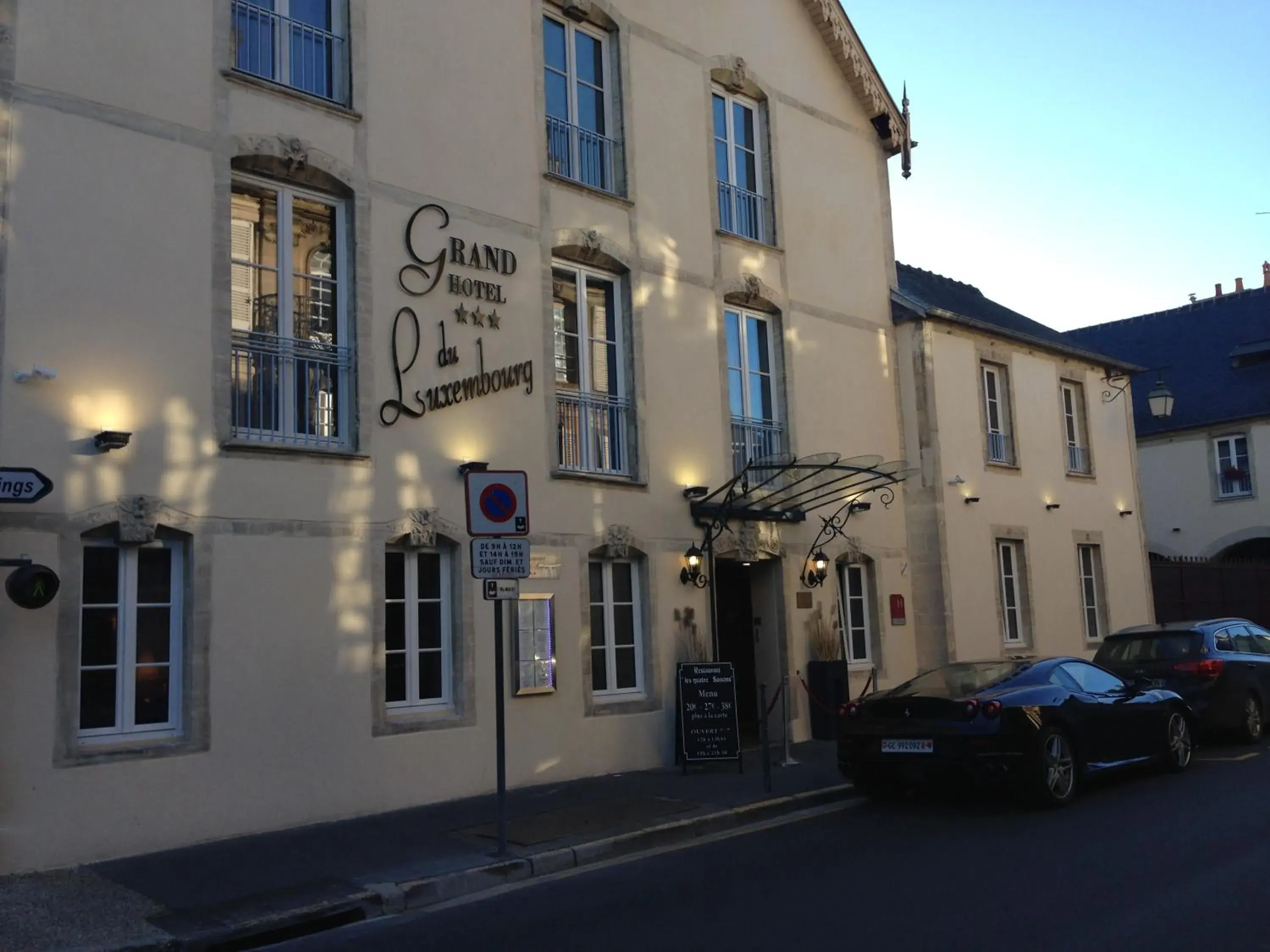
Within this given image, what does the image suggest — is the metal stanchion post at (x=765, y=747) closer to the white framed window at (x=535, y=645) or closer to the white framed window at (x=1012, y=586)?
the white framed window at (x=535, y=645)

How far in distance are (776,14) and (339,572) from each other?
10671 millimetres

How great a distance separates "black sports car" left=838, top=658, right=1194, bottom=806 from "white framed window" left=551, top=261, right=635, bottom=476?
4.13 meters

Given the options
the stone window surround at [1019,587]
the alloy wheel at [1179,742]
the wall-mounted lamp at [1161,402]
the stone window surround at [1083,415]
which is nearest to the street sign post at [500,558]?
the alloy wheel at [1179,742]

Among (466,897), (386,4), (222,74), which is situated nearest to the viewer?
(466,897)

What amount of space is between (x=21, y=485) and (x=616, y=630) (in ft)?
21.8

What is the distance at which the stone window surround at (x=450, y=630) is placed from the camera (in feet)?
35.6

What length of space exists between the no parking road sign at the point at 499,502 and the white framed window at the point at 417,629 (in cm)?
246

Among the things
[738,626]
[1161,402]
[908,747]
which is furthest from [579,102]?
[1161,402]

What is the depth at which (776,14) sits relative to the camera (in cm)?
1688

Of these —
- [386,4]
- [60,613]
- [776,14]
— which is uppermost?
[776,14]

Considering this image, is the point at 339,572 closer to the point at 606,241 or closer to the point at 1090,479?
the point at 606,241

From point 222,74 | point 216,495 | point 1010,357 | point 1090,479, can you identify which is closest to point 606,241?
point 222,74

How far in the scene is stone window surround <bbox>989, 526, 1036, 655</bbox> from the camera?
18375mm

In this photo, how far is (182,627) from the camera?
9758 millimetres
